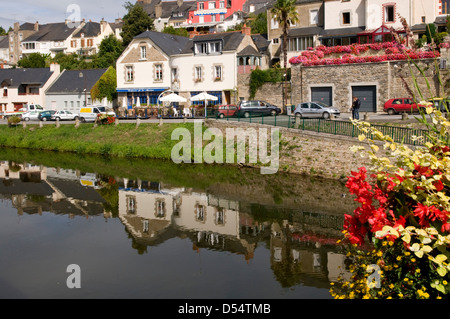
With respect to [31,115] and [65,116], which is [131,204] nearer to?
[65,116]

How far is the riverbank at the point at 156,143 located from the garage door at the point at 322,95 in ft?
31.3

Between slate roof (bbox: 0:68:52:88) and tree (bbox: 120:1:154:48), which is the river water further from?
tree (bbox: 120:1:154:48)

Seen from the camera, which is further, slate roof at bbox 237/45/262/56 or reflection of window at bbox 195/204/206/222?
slate roof at bbox 237/45/262/56

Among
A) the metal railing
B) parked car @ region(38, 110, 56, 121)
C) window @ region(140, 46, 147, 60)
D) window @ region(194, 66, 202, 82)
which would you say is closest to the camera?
the metal railing

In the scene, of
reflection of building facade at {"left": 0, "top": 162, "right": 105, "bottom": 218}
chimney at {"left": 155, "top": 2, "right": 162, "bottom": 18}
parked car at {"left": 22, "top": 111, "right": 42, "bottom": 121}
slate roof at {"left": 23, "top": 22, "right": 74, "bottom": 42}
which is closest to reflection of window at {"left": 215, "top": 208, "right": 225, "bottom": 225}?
reflection of building facade at {"left": 0, "top": 162, "right": 105, "bottom": 218}

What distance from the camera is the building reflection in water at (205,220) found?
13977 mm

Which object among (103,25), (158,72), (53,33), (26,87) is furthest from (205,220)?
(53,33)

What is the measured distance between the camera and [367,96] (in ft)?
115

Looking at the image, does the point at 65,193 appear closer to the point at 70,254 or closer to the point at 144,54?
the point at 70,254

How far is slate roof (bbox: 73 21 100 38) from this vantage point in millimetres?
88062

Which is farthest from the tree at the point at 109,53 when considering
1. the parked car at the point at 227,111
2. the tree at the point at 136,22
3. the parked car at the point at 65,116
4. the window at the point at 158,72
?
the parked car at the point at 227,111

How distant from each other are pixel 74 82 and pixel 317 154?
3816cm

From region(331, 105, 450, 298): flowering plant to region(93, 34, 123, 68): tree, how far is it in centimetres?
6125

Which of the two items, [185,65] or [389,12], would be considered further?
[185,65]
